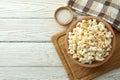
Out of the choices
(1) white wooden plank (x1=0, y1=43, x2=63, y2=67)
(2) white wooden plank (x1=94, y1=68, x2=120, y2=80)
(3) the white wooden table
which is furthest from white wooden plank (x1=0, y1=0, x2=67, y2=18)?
(2) white wooden plank (x1=94, y1=68, x2=120, y2=80)

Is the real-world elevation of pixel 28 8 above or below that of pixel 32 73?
above

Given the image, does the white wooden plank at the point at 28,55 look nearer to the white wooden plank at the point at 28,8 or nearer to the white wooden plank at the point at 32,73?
the white wooden plank at the point at 32,73

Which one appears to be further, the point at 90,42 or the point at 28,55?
the point at 28,55

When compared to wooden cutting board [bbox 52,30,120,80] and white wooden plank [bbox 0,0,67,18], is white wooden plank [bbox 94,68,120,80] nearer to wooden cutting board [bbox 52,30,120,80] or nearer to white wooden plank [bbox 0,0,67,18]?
wooden cutting board [bbox 52,30,120,80]

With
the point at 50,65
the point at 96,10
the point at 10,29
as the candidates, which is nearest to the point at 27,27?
the point at 10,29

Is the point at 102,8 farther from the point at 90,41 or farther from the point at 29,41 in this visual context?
the point at 29,41

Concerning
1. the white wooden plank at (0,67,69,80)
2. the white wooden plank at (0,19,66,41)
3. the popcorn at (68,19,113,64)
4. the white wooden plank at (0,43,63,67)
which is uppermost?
the popcorn at (68,19,113,64)

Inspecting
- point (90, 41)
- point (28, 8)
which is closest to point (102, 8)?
point (90, 41)

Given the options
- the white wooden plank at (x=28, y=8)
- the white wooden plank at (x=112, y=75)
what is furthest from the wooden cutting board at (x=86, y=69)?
the white wooden plank at (x=28, y=8)
